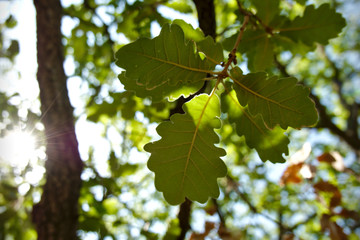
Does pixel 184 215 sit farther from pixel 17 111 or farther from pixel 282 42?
pixel 17 111

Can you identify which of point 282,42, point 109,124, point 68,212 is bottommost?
point 109,124

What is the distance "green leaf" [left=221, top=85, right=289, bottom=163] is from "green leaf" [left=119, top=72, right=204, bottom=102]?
6.7 inches

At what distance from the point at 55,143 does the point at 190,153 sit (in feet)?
4.42

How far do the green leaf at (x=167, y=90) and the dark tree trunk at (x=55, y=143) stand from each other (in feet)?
3.66

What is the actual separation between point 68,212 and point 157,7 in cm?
176

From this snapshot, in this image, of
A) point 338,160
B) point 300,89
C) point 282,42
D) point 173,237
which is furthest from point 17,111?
point 338,160

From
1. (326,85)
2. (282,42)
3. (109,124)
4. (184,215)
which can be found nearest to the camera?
(282,42)

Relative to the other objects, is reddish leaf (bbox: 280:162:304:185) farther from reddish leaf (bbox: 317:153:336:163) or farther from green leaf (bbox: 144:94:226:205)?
green leaf (bbox: 144:94:226:205)

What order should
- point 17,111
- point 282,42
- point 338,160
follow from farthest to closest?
point 17,111, point 338,160, point 282,42

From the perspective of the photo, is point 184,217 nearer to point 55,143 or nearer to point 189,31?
point 55,143

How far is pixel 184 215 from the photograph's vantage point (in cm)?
213

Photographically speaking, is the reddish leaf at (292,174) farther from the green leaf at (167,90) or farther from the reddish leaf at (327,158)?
the green leaf at (167,90)

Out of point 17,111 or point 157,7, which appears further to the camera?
point 17,111

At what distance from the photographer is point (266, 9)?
5.14ft
